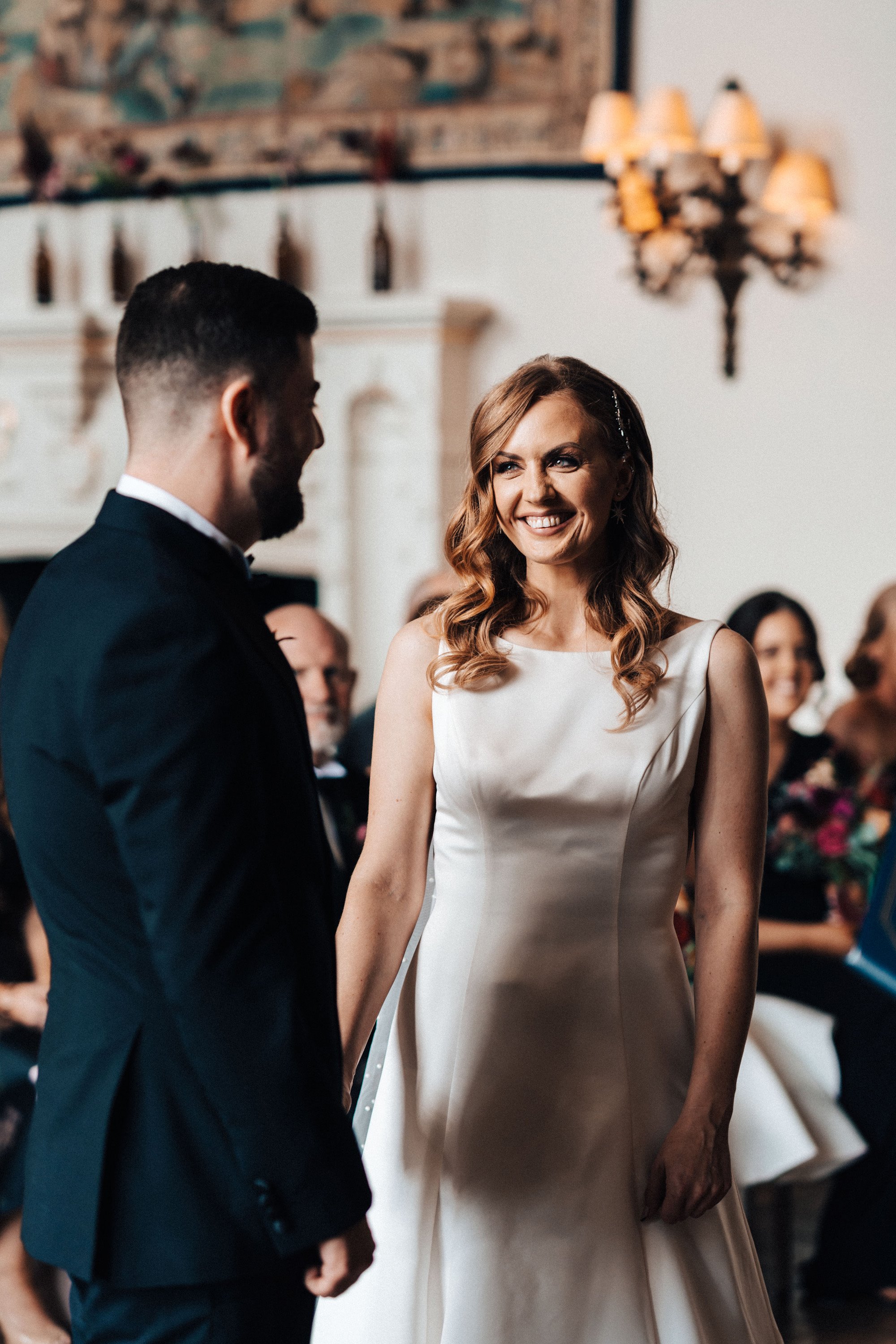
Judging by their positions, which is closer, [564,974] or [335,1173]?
[335,1173]

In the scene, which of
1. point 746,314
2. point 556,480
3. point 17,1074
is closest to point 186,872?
point 556,480

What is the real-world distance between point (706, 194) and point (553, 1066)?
4.48 meters

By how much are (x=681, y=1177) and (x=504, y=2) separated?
540 centimetres

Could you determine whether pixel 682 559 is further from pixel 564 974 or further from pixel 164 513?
pixel 164 513

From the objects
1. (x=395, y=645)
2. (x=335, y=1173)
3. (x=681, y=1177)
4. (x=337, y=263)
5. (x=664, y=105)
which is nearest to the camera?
(x=335, y=1173)

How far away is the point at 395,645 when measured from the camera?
187 centimetres

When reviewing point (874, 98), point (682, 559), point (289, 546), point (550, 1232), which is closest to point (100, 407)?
point (289, 546)

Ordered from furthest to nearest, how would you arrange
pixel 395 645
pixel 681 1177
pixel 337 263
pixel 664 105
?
1. pixel 337 263
2. pixel 664 105
3. pixel 395 645
4. pixel 681 1177

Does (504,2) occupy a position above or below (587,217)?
above

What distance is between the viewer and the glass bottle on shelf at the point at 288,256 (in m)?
6.20

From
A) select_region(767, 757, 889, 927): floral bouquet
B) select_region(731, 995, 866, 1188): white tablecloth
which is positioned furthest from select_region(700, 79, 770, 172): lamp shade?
select_region(731, 995, 866, 1188): white tablecloth

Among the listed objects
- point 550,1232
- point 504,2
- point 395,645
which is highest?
point 504,2

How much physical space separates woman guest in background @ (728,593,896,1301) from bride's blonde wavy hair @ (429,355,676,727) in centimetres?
161

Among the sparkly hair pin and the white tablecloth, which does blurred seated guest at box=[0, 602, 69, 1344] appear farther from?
the sparkly hair pin
